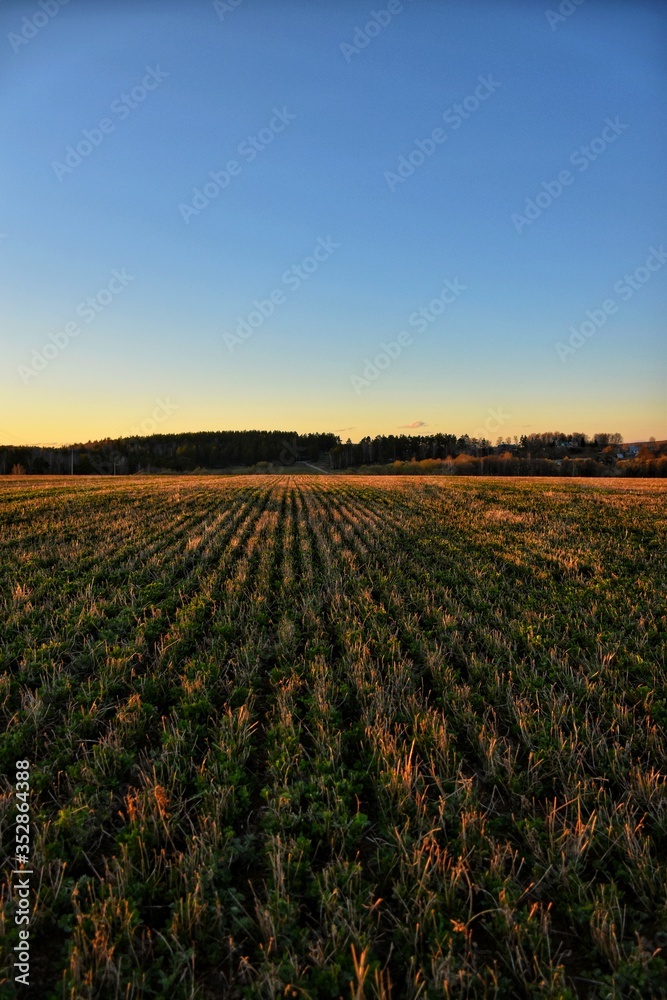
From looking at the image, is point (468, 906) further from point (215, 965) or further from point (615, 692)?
point (615, 692)

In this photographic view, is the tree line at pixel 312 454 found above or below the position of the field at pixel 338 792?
above

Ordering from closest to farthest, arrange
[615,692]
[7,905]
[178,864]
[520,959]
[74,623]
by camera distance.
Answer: [520,959], [7,905], [178,864], [615,692], [74,623]

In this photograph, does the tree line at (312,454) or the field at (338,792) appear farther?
the tree line at (312,454)

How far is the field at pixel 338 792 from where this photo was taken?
2668 millimetres

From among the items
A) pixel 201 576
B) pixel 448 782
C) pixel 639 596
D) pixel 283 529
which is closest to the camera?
pixel 448 782

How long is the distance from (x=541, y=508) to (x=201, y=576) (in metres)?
17.9

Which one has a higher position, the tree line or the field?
the tree line

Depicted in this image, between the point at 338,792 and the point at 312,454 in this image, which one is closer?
the point at 338,792

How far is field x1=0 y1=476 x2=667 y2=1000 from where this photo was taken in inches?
105

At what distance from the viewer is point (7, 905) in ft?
9.52

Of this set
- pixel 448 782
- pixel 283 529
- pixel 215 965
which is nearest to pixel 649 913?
pixel 448 782

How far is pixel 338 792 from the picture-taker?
12.7 feet

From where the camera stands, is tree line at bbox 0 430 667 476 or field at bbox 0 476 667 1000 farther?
tree line at bbox 0 430 667 476

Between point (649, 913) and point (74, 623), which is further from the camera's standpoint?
point (74, 623)
